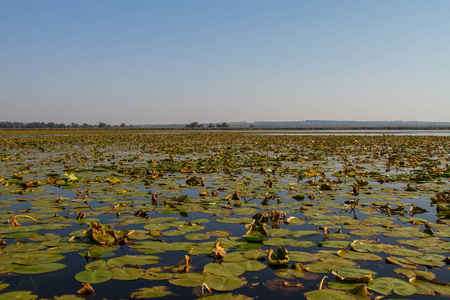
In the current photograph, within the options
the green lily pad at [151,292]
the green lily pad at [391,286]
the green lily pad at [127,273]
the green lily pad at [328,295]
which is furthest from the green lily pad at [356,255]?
the green lily pad at [127,273]

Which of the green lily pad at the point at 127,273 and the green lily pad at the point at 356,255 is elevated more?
the green lily pad at the point at 127,273

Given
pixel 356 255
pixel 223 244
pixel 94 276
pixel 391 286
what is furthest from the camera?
pixel 223 244

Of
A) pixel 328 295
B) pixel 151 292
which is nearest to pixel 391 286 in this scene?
pixel 328 295

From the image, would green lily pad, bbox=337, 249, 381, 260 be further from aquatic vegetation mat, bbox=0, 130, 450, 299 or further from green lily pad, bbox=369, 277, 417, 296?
green lily pad, bbox=369, 277, 417, 296

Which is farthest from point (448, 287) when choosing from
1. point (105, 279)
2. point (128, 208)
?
point (128, 208)

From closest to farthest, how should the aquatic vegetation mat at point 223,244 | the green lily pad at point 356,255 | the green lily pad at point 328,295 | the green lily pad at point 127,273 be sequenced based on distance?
1. the green lily pad at point 328,295
2. the aquatic vegetation mat at point 223,244
3. the green lily pad at point 127,273
4. the green lily pad at point 356,255

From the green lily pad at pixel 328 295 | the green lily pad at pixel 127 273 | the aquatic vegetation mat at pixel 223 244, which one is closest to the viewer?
the green lily pad at pixel 328 295

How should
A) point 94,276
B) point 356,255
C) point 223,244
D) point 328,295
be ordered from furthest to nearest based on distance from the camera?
point 223,244 < point 356,255 < point 94,276 < point 328,295

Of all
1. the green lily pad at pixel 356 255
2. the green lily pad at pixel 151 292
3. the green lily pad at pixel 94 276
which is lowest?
the green lily pad at pixel 356 255

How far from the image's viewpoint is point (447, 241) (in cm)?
342

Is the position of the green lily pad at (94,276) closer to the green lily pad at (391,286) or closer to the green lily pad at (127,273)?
the green lily pad at (127,273)

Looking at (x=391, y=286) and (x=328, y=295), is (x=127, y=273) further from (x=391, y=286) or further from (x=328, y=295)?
(x=391, y=286)

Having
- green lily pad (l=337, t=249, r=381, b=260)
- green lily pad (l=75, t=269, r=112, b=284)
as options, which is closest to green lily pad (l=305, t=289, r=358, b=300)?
green lily pad (l=337, t=249, r=381, b=260)

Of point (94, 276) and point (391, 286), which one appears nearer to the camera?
point (391, 286)
